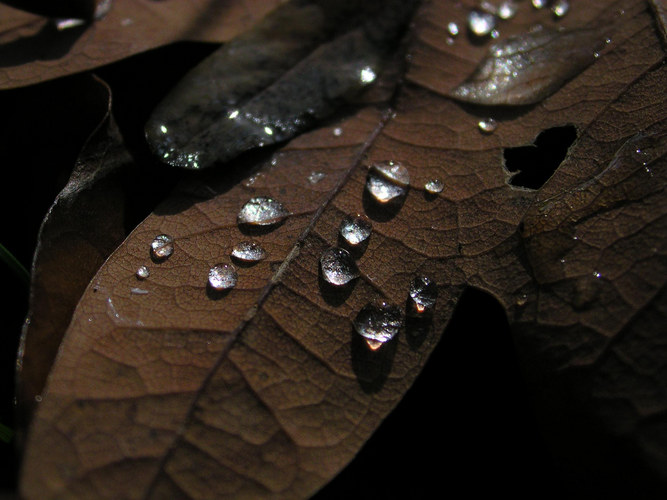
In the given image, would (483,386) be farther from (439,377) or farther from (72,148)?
(72,148)

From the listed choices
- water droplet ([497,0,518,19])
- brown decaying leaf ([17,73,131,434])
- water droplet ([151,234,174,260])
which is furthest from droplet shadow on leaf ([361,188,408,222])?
water droplet ([497,0,518,19])

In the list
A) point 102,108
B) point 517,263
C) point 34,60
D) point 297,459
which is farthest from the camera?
point 34,60

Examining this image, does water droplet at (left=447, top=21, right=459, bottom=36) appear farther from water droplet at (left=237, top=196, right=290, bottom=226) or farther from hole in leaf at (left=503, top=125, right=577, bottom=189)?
water droplet at (left=237, top=196, right=290, bottom=226)

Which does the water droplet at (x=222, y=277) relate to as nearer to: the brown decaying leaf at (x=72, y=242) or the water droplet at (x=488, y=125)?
the brown decaying leaf at (x=72, y=242)

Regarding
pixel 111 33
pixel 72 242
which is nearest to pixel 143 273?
pixel 72 242

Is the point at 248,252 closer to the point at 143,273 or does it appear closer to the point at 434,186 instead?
the point at 143,273

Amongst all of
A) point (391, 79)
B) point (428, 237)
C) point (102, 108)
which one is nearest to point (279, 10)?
point (391, 79)
